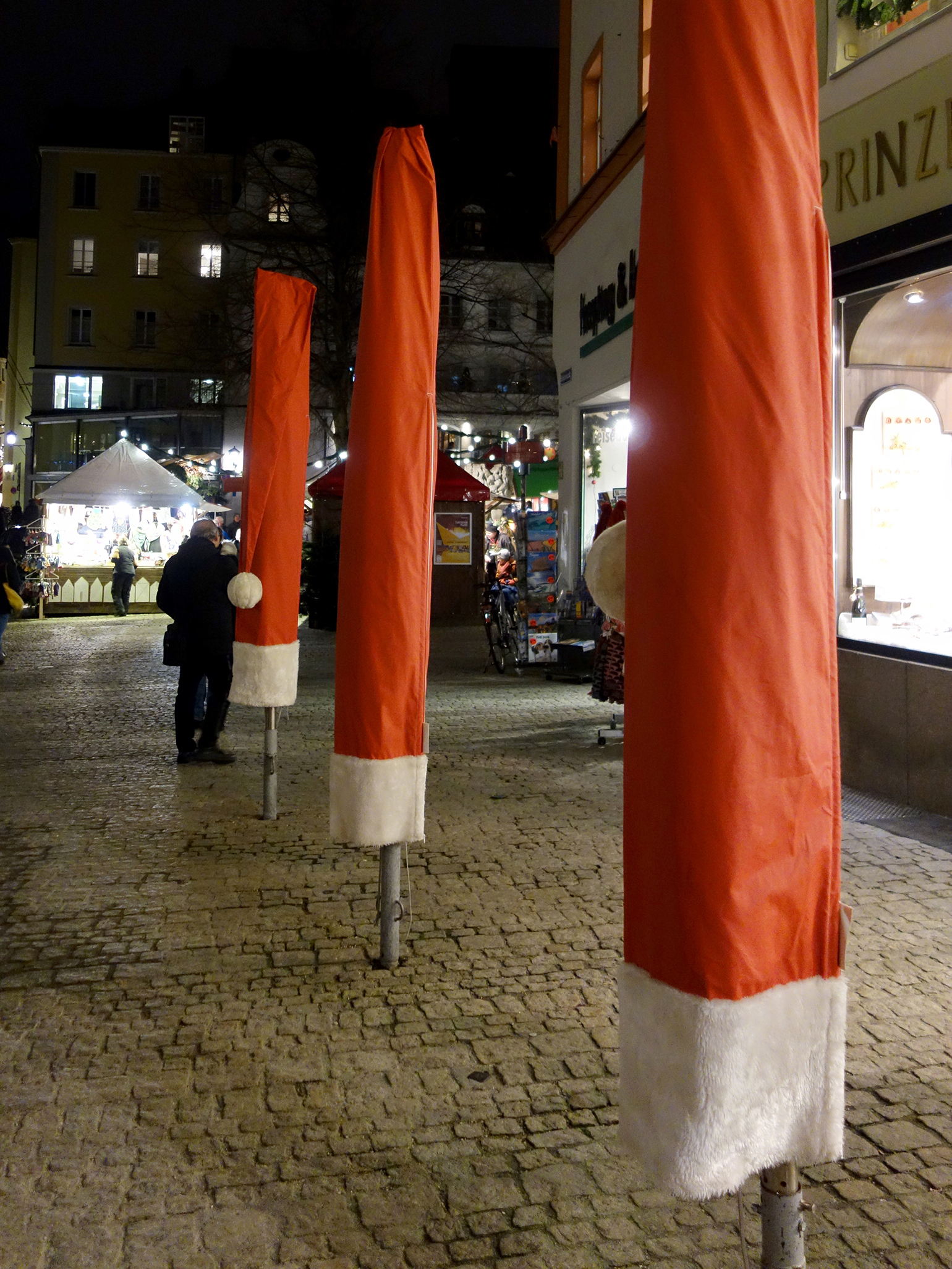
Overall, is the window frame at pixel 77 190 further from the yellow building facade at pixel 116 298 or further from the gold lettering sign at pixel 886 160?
the gold lettering sign at pixel 886 160

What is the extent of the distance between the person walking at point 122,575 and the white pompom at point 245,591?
67.3 feet

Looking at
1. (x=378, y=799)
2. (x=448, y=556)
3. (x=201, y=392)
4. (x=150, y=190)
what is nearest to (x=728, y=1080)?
(x=378, y=799)

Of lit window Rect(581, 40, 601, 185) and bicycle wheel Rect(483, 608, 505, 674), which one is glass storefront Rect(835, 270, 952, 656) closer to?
bicycle wheel Rect(483, 608, 505, 674)

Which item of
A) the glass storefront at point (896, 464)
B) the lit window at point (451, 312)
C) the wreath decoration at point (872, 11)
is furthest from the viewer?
the lit window at point (451, 312)

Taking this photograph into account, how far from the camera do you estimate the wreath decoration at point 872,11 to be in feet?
25.4

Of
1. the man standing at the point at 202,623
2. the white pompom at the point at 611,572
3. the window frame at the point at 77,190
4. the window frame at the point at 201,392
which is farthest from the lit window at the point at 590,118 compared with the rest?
the window frame at the point at 77,190

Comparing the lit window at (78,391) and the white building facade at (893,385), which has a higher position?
the lit window at (78,391)

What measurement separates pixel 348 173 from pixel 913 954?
2547 centimetres

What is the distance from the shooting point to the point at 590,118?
1557cm

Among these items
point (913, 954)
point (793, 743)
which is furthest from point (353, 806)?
point (793, 743)

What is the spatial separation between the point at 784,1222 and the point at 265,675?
5.48 metres

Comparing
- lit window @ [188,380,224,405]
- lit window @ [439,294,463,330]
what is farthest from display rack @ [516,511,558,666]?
lit window @ [188,380,224,405]

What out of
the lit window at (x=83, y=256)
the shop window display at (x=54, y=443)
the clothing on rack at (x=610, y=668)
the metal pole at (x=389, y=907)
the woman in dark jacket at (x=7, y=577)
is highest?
the lit window at (x=83, y=256)

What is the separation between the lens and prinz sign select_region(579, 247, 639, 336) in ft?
45.0
